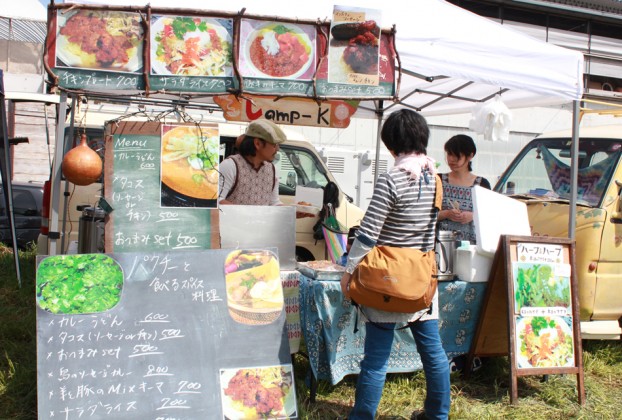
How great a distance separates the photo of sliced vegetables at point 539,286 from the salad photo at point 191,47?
2.25m

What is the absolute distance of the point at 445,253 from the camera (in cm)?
396

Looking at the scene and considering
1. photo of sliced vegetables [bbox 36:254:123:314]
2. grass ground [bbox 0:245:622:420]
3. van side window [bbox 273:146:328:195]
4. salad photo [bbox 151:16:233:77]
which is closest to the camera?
photo of sliced vegetables [bbox 36:254:123:314]

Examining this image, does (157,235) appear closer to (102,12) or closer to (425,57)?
(102,12)

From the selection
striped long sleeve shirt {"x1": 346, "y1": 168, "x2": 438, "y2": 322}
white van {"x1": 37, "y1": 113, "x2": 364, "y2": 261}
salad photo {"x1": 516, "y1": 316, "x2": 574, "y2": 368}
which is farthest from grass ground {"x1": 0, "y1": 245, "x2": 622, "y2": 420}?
white van {"x1": 37, "y1": 113, "x2": 364, "y2": 261}

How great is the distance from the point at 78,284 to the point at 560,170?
429 cm

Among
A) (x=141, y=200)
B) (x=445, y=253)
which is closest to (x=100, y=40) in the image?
(x=141, y=200)

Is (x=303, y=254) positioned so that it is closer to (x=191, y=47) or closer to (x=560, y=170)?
(x=560, y=170)

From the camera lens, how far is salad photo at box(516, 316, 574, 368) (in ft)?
12.5

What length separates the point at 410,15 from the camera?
14.1ft

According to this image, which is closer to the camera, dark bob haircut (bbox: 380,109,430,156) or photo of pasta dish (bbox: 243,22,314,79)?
dark bob haircut (bbox: 380,109,430,156)

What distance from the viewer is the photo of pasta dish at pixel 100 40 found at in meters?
3.20

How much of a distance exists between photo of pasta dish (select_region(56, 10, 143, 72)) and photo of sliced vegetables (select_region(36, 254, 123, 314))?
1051 millimetres

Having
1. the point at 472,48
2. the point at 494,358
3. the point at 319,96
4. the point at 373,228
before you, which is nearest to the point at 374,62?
the point at 319,96

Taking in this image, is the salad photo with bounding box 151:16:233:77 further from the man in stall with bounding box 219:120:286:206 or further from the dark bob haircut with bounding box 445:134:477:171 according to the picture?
the dark bob haircut with bounding box 445:134:477:171
